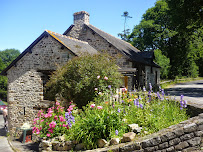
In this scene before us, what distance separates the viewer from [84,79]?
862 cm

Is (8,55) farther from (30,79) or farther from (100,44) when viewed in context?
(30,79)

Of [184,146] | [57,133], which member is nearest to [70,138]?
[57,133]

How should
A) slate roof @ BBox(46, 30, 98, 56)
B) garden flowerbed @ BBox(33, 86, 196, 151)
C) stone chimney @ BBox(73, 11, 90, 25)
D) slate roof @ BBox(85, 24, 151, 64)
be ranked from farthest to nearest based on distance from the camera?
stone chimney @ BBox(73, 11, 90, 25) → slate roof @ BBox(85, 24, 151, 64) → slate roof @ BBox(46, 30, 98, 56) → garden flowerbed @ BBox(33, 86, 196, 151)

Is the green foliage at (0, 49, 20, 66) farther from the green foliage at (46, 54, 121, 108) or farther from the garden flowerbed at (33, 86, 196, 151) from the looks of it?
the garden flowerbed at (33, 86, 196, 151)

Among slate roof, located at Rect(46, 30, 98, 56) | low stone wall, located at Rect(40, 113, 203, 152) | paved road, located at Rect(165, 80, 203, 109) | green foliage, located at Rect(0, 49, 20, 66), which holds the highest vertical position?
green foliage, located at Rect(0, 49, 20, 66)

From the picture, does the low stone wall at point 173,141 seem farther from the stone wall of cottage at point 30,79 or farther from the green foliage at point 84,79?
the stone wall of cottage at point 30,79

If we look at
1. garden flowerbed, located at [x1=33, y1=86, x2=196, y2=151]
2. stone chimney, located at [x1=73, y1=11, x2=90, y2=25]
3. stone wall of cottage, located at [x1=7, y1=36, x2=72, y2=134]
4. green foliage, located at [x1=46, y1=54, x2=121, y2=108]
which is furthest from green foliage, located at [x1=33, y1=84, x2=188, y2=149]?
stone chimney, located at [x1=73, y1=11, x2=90, y2=25]

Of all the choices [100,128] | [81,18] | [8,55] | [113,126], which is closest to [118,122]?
[113,126]

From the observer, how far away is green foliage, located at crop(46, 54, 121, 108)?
854 centimetres

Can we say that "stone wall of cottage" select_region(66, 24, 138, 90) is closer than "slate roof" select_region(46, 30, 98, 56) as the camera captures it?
No

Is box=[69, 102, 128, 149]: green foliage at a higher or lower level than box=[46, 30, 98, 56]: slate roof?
lower

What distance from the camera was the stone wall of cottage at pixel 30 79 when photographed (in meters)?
12.0

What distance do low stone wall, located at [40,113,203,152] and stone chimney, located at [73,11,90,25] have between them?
13984mm

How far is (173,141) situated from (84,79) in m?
5.08
